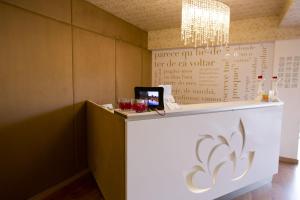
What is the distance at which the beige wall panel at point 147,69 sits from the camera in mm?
4629

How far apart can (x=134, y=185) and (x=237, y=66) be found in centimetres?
326

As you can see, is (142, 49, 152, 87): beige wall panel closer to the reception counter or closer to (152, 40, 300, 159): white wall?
(152, 40, 300, 159): white wall

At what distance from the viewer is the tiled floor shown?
2525 mm

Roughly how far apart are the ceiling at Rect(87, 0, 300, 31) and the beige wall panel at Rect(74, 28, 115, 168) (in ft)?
1.71

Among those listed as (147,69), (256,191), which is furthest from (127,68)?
(256,191)

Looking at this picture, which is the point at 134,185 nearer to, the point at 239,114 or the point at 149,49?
the point at 239,114

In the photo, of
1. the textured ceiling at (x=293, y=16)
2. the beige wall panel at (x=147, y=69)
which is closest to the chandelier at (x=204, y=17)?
the textured ceiling at (x=293, y=16)

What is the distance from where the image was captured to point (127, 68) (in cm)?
403

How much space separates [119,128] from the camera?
5.49ft

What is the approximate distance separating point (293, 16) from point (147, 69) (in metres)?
2.82

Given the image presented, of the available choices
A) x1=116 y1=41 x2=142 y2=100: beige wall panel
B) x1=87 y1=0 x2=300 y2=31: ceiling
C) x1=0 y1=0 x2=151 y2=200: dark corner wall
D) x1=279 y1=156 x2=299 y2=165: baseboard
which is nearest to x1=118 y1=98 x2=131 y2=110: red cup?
x1=0 y1=0 x2=151 y2=200: dark corner wall

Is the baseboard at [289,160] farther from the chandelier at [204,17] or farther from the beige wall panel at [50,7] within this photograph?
the beige wall panel at [50,7]

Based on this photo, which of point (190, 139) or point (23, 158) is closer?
point (190, 139)

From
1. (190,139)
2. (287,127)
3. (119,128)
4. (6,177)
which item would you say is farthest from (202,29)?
(6,177)
